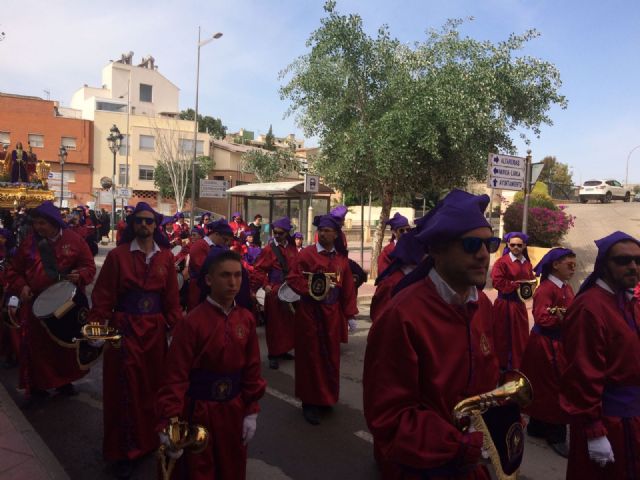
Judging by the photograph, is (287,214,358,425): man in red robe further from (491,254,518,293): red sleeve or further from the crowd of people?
(491,254,518,293): red sleeve

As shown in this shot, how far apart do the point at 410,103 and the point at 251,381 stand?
36.7ft

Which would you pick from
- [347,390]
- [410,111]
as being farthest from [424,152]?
[347,390]

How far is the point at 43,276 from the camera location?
5.59m

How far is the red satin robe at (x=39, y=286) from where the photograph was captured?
5621 millimetres

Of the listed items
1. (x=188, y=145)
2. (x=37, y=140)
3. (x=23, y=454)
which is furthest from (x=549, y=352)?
(x=37, y=140)

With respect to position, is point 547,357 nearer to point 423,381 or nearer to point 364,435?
point 364,435

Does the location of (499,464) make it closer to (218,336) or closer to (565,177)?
(218,336)

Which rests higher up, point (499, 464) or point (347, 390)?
point (499, 464)

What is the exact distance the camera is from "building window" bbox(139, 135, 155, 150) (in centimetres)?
5031

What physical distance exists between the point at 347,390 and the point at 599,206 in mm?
28261

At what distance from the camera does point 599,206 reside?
2983cm

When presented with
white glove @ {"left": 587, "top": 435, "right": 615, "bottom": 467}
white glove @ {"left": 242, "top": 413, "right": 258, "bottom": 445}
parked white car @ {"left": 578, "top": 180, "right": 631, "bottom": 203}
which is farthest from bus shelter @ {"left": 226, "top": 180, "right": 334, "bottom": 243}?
parked white car @ {"left": 578, "top": 180, "right": 631, "bottom": 203}

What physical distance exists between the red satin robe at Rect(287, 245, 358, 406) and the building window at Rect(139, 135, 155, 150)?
159 feet

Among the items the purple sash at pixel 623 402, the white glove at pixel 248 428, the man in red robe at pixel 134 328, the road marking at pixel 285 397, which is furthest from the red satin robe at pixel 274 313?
the purple sash at pixel 623 402
